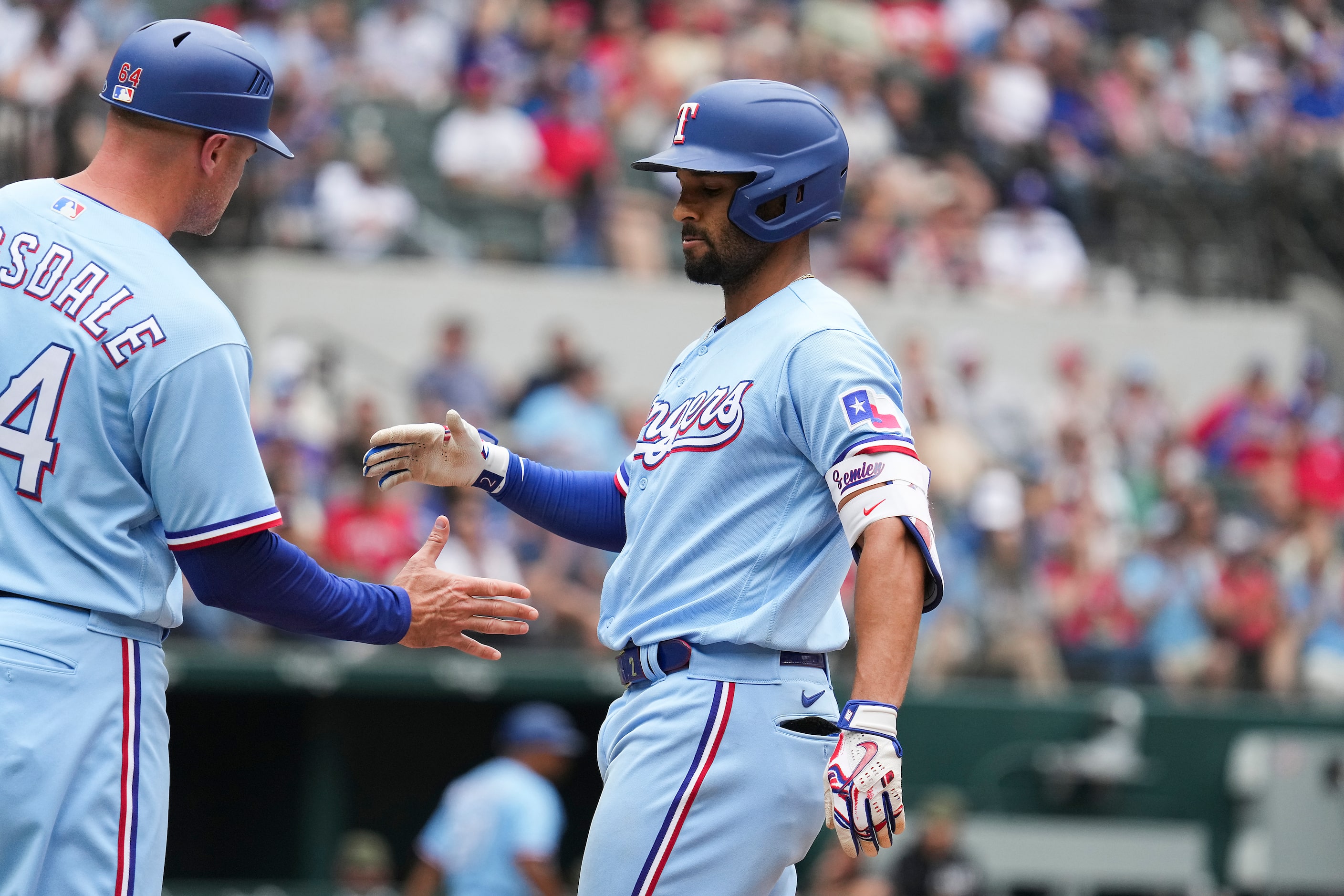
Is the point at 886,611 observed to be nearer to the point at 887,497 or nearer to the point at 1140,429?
the point at 887,497

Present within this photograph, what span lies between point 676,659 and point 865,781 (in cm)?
54

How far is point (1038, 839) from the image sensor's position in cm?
1056

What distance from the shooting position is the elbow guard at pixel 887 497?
3.37m

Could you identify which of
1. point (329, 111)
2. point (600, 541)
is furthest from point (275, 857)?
point (600, 541)

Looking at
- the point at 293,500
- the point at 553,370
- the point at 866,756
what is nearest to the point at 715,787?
the point at 866,756

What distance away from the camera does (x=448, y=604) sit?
3803 millimetres

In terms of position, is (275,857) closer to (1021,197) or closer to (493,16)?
(493,16)

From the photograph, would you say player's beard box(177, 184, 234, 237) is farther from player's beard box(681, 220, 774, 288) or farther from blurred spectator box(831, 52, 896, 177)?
blurred spectator box(831, 52, 896, 177)

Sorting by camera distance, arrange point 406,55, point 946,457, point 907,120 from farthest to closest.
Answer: point 907,120 < point 406,55 < point 946,457

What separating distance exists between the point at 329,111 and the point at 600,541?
9085 mm

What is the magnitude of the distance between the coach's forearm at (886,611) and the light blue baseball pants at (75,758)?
137 centimetres

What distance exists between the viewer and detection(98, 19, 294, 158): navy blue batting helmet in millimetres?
3477

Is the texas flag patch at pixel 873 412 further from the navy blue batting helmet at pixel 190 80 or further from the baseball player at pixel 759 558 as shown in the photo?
the navy blue batting helmet at pixel 190 80

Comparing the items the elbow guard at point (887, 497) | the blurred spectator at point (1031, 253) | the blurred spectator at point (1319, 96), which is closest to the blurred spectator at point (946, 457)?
the blurred spectator at point (1031, 253)
